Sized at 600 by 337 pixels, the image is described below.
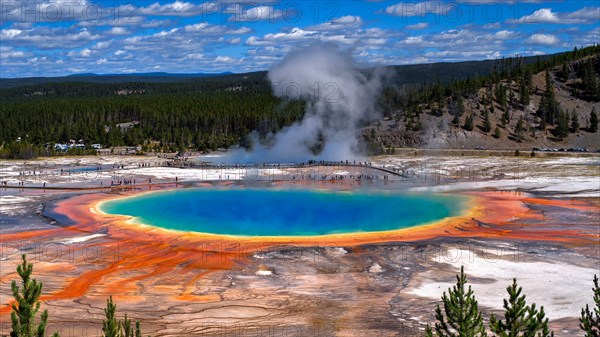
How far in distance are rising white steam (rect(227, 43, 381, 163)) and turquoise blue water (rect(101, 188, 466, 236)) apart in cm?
1860

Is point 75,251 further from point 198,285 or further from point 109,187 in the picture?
point 109,187

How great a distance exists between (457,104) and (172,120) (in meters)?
39.1

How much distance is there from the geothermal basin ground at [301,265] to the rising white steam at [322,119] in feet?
62.7

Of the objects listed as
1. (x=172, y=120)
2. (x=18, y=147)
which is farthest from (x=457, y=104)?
(x=18, y=147)

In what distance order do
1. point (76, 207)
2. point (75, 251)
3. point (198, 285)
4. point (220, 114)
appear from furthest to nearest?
point (220, 114) → point (76, 207) → point (75, 251) → point (198, 285)

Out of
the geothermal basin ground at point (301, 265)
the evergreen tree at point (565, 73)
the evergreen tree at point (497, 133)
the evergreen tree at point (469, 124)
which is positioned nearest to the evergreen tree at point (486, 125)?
the evergreen tree at point (497, 133)

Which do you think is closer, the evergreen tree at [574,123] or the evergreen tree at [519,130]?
the evergreen tree at [519,130]

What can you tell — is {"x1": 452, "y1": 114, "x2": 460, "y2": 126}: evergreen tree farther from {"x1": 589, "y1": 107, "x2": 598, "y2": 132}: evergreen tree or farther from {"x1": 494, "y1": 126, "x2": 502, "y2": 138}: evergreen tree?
{"x1": 589, "y1": 107, "x2": 598, "y2": 132}: evergreen tree

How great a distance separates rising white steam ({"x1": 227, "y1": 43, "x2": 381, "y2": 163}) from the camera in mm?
59000

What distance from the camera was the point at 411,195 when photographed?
1511 inches

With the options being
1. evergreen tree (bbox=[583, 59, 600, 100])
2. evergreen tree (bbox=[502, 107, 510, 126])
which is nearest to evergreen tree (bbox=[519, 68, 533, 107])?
evergreen tree (bbox=[502, 107, 510, 126])

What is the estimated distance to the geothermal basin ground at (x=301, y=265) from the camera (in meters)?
16.7

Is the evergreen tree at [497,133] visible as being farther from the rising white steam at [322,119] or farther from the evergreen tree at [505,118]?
the rising white steam at [322,119]

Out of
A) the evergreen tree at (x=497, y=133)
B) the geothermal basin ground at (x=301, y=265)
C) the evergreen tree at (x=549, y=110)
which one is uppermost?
the evergreen tree at (x=549, y=110)
